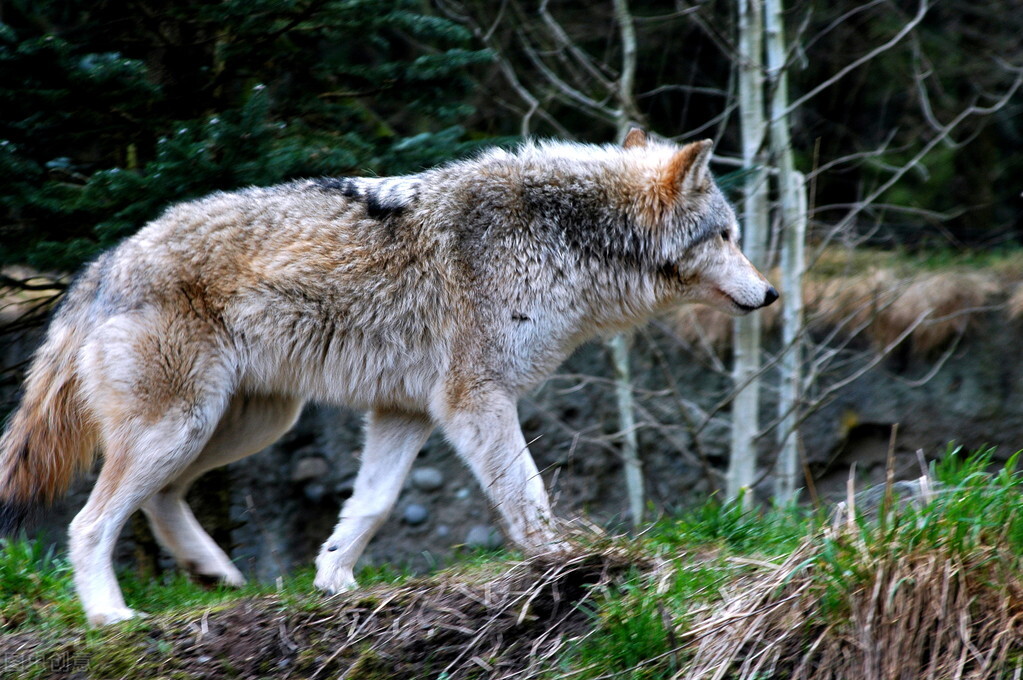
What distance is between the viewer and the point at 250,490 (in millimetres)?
9188

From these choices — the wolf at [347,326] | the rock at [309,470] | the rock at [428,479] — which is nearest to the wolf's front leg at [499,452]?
the wolf at [347,326]

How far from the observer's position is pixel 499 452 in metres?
4.63

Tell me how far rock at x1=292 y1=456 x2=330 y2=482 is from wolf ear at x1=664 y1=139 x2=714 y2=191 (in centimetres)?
545

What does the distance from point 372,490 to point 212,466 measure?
3.31 ft

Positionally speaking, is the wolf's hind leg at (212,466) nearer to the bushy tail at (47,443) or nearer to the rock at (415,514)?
the bushy tail at (47,443)

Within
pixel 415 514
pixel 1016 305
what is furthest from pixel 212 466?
pixel 1016 305

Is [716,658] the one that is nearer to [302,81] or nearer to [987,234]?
[302,81]

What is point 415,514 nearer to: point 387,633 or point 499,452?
point 499,452

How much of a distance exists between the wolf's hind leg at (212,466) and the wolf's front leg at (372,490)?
1.78ft

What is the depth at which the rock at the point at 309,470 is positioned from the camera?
9422mm

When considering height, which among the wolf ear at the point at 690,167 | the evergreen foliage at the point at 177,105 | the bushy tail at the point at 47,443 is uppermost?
the evergreen foliage at the point at 177,105

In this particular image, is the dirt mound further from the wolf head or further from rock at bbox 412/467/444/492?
rock at bbox 412/467/444/492

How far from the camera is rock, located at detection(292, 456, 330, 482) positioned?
942 cm

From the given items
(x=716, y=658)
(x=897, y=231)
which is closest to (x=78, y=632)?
(x=716, y=658)
